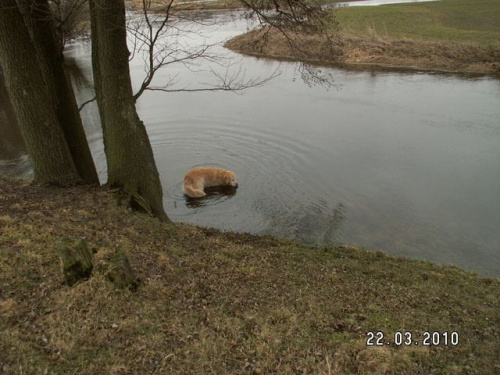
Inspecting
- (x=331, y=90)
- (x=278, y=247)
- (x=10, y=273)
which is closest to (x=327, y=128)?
(x=331, y=90)

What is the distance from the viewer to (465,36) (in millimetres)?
28281

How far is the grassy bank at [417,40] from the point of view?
24188 millimetres

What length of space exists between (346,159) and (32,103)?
9002 millimetres

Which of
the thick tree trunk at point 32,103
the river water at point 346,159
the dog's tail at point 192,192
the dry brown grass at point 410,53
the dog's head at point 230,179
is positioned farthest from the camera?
the dry brown grass at point 410,53

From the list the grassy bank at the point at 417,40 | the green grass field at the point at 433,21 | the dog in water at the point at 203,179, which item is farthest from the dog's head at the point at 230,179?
the green grass field at the point at 433,21

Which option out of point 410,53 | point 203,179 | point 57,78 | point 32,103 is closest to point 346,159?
point 203,179

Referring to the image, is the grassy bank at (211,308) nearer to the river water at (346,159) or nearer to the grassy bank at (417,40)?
the river water at (346,159)

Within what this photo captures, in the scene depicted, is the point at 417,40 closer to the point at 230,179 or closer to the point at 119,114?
the point at 230,179

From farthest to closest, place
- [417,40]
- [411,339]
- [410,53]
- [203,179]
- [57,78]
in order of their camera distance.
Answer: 1. [417,40]
2. [410,53]
3. [203,179]
4. [57,78]
5. [411,339]

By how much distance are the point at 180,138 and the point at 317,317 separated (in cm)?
1088

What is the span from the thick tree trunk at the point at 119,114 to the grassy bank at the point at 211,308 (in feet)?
3.49

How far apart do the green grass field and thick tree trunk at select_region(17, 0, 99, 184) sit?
25572 millimetres

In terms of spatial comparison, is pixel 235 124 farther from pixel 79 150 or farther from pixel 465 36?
pixel 465 36

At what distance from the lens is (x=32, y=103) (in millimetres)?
7602
